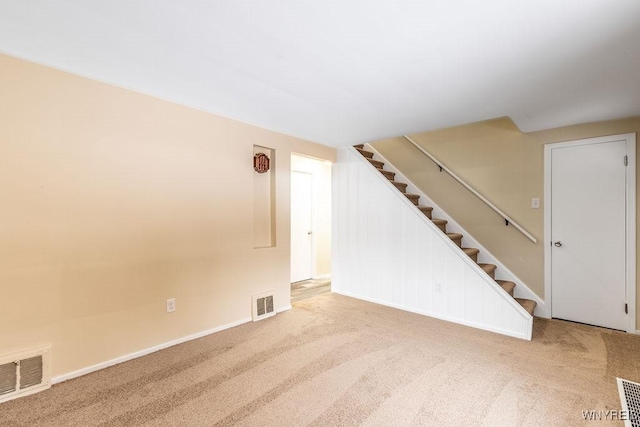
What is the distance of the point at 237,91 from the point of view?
2.47 m

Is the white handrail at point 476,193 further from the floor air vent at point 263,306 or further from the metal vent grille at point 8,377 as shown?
the metal vent grille at point 8,377

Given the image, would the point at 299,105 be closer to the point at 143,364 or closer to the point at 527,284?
the point at 143,364

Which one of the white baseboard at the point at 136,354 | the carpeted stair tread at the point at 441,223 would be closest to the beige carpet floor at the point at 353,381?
the white baseboard at the point at 136,354

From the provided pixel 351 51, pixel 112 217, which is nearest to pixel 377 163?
pixel 351 51

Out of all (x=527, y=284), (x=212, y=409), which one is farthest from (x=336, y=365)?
(x=527, y=284)

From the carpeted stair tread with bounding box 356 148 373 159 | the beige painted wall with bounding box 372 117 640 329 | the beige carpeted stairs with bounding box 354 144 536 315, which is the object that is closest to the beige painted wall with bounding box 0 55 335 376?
the carpeted stair tread with bounding box 356 148 373 159

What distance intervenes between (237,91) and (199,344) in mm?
2321

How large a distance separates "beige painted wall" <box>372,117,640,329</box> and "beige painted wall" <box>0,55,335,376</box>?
2766 mm

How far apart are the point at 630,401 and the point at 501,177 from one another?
2538 millimetres

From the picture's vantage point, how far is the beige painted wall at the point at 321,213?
5.60 metres

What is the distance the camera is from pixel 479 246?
3969 mm

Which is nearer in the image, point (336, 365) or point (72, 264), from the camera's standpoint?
point (72, 264)

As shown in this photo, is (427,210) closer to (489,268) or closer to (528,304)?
(489,268)

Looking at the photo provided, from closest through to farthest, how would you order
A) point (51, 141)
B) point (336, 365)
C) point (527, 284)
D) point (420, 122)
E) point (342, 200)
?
point (51, 141) → point (336, 365) → point (420, 122) → point (527, 284) → point (342, 200)
